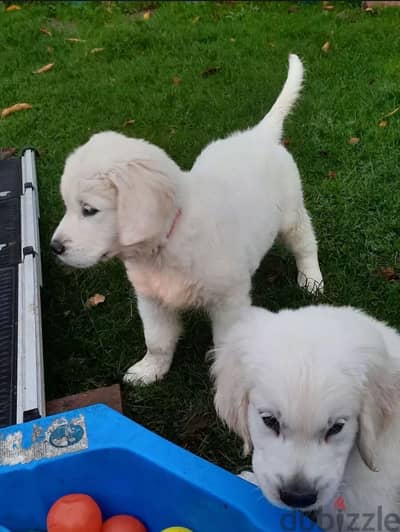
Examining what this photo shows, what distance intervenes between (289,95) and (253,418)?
2282 mm

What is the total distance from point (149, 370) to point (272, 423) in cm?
136

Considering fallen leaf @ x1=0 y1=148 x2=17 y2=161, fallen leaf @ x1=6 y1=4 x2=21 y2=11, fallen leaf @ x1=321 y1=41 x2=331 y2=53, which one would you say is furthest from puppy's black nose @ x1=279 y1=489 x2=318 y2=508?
fallen leaf @ x1=6 y1=4 x2=21 y2=11

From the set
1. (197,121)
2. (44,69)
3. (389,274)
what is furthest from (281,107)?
(44,69)

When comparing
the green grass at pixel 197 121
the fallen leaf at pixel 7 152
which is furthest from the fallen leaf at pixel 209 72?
the fallen leaf at pixel 7 152

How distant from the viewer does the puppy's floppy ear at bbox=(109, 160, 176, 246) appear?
2.34 meters

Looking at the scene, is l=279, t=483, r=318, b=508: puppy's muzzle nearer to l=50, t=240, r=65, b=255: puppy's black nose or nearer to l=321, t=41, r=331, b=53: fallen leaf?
l=50, t=240, r=65, b=255: puppy's black nose

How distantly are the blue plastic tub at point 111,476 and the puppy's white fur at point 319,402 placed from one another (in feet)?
0.73

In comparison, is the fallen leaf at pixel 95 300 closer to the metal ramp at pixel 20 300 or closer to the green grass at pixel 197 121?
the green grass at pixel 197 121

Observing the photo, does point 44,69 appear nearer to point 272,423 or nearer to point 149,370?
point 149,370

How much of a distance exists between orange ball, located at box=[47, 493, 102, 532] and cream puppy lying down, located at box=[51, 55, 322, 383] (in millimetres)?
898

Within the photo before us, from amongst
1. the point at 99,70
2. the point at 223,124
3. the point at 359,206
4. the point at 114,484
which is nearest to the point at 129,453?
the point at 114,484

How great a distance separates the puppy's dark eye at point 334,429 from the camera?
1771mm

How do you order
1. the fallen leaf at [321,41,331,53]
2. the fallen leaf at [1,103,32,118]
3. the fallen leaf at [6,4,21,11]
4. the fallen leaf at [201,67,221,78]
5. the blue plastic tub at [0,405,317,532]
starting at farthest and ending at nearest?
the fallen leaf at [6,4,21,11] < the fallen leaf at [321,41,331,53] < the fallen leaf at [201,67,221,78] < the fallen leaf at [1,103,32,118] < the blue plastic tub at [0,405,317,532]

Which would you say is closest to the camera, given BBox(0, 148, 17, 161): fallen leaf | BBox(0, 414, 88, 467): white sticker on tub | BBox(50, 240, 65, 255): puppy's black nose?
BBox(0, 414, 88, 467): white sticker on tub
